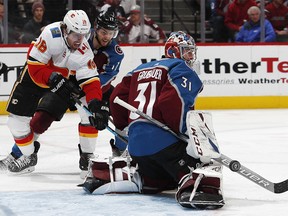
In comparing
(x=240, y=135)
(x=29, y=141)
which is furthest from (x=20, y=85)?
(x=240, y=135)

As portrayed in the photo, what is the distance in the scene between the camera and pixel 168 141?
13.3 ft

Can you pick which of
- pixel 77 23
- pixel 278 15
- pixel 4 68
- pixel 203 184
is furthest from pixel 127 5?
pixel 203 184

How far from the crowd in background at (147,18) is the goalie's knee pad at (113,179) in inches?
190

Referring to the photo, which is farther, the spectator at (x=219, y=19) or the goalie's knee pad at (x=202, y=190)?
the spectator at (x=219, y=19)

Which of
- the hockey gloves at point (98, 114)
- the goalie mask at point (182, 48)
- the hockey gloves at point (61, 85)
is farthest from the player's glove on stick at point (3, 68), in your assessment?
the goalie mask at point (182, 48)

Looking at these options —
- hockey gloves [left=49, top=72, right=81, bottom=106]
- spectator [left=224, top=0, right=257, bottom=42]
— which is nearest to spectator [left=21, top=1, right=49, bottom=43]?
spectator [left=224, top=0, right=257, bottom=42]

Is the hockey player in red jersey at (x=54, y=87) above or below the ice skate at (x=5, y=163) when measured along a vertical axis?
above

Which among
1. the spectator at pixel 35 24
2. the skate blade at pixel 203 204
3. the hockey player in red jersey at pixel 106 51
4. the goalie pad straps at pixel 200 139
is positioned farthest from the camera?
the spectator at pixel 35 24

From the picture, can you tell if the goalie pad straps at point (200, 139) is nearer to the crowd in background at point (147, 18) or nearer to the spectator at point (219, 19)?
the crowd in background at point (147, 18)

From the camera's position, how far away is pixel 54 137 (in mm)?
6859

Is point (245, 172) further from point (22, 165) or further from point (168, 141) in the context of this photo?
point (22, 165)

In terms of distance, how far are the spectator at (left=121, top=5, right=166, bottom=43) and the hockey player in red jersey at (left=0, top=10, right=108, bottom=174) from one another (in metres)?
4.08

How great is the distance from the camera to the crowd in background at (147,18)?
902 cm

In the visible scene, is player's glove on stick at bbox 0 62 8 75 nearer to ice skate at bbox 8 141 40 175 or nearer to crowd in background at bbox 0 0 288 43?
crowd in background at bbox 0 0 288 43
